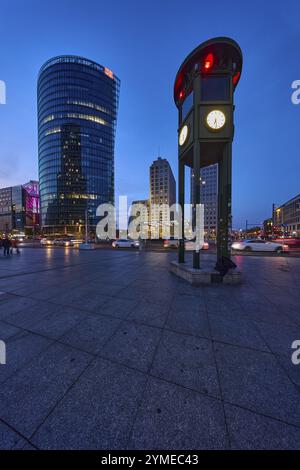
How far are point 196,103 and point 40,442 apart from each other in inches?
373

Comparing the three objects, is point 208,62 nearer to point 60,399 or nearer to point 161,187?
point 60,399

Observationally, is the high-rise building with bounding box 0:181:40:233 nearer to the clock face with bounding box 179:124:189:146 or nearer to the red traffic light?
the clock face with bounding box 179:124:189:146

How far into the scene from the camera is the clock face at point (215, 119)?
6984 mm

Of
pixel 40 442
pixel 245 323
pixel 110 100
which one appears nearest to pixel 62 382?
pixel 40 442

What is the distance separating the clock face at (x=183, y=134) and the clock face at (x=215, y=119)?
1069 millimetres

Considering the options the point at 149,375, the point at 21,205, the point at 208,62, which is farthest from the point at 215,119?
the point at 21,205

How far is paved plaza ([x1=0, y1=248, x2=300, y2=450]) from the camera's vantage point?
5.59 ft

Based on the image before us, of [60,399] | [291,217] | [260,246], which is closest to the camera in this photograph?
[60,399]

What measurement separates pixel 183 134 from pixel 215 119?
1.67 metres

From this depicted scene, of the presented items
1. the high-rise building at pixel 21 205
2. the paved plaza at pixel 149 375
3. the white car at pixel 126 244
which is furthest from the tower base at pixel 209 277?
the high-rise building at pixel 21 205

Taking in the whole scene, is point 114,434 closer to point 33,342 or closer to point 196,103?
point 33,342

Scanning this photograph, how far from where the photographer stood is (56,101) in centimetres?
8381

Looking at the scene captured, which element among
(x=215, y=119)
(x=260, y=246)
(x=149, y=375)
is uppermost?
(x=215, y=119)

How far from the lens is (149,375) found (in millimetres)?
2475
